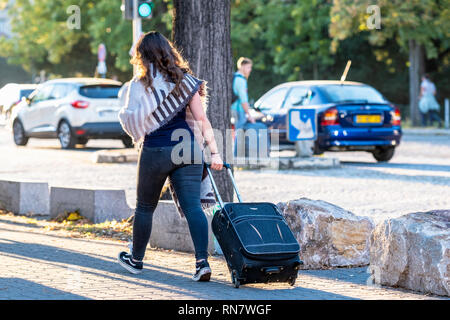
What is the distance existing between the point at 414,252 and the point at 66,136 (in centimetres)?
1734

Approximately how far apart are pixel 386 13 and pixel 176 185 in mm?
27027

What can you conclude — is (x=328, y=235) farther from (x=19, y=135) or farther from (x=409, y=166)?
(x=19, y=135)

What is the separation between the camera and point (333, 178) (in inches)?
593

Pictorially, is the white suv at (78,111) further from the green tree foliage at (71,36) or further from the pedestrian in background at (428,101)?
the green tree foliage at (71,36)

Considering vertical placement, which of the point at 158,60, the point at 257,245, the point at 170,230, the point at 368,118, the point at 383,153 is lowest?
the point at 170,230

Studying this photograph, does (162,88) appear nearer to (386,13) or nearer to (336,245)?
(336,245)

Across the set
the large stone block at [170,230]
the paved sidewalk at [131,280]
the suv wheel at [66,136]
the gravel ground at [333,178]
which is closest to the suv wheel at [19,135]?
the suv wheel at [66,136]

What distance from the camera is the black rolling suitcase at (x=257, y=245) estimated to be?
21.1 feet

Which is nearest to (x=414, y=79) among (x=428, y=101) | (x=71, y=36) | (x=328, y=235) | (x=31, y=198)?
(x=428, y=101)

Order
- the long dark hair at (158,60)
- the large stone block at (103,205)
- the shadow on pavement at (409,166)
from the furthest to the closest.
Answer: the shadow on pavement at (409,166) < the large stone block at (103,205) < the long dark hair at (158,60)

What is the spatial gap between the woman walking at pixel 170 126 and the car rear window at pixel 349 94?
1129 centimetres

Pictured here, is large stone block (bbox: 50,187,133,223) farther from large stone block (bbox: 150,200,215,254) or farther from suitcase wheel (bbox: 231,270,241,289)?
suitcase wheel (bbox: 231,270,241,289)

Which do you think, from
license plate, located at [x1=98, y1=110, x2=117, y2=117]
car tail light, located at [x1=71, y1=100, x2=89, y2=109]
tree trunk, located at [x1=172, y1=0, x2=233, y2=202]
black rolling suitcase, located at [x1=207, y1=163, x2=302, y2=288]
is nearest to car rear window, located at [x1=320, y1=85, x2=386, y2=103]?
license plate, located at [x1=98, y1=110, x2=117, y2=117]

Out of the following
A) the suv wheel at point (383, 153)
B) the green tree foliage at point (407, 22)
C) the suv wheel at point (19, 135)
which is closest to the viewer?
the suv wheel at point (383, 153)
